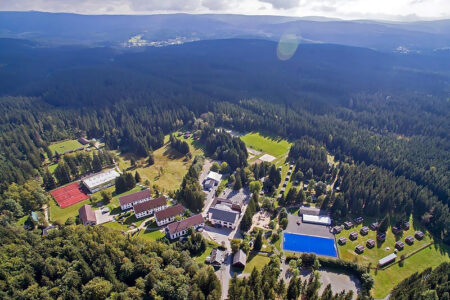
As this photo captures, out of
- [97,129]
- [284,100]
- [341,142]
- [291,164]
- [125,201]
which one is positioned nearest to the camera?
[125,201]

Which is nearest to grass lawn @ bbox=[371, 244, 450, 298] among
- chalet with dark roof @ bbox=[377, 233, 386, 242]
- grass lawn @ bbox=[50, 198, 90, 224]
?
chalet with dark roof @ bbox=[377, 233, 386, 242]

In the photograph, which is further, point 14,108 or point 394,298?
point 14,108

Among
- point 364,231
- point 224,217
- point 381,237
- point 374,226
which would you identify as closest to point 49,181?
point 224,217

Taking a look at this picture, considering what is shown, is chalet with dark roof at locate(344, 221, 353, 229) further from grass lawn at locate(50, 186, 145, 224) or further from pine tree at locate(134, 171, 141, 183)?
pine tree at locate(134, 171, 141, 183)

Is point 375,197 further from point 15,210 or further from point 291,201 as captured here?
point 15,210

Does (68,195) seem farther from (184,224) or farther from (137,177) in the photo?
(184,224)

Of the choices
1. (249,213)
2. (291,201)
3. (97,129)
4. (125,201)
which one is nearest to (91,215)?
(125,201)
